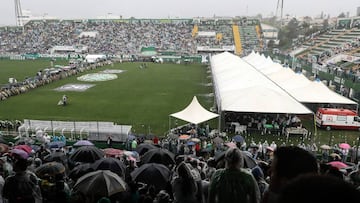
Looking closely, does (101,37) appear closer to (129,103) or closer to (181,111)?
(129,103)

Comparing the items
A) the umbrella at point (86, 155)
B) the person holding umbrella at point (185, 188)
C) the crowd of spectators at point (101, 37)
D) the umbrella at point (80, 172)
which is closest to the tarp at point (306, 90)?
the umbrella at point (86, 155)

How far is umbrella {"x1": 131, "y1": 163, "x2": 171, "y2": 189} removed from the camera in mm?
7621

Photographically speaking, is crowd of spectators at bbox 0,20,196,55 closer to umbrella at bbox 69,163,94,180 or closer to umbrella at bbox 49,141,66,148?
umbrella at bbox 49,141,66,148

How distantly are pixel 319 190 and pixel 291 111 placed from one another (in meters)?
16.0

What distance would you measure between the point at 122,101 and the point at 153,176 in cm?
1846

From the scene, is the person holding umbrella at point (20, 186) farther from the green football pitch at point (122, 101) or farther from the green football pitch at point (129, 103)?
the green football pitch at point (122, 101)

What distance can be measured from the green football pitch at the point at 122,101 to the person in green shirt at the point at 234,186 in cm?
1448

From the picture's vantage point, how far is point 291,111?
54.1 ft

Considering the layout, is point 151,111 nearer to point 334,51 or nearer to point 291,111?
point 291,111

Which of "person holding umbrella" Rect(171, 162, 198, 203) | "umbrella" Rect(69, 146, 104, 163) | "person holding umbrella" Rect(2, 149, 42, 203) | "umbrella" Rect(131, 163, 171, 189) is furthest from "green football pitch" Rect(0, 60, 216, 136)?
"person holding umbrella" Rect(171, 162, 198, 203)

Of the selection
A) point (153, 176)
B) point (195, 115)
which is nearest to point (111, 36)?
point (195, 115)

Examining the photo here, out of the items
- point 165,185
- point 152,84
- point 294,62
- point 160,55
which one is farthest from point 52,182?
point 160,55

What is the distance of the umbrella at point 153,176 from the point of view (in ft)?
25.0

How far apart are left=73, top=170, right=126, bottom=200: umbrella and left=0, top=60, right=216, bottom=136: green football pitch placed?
11118mm
